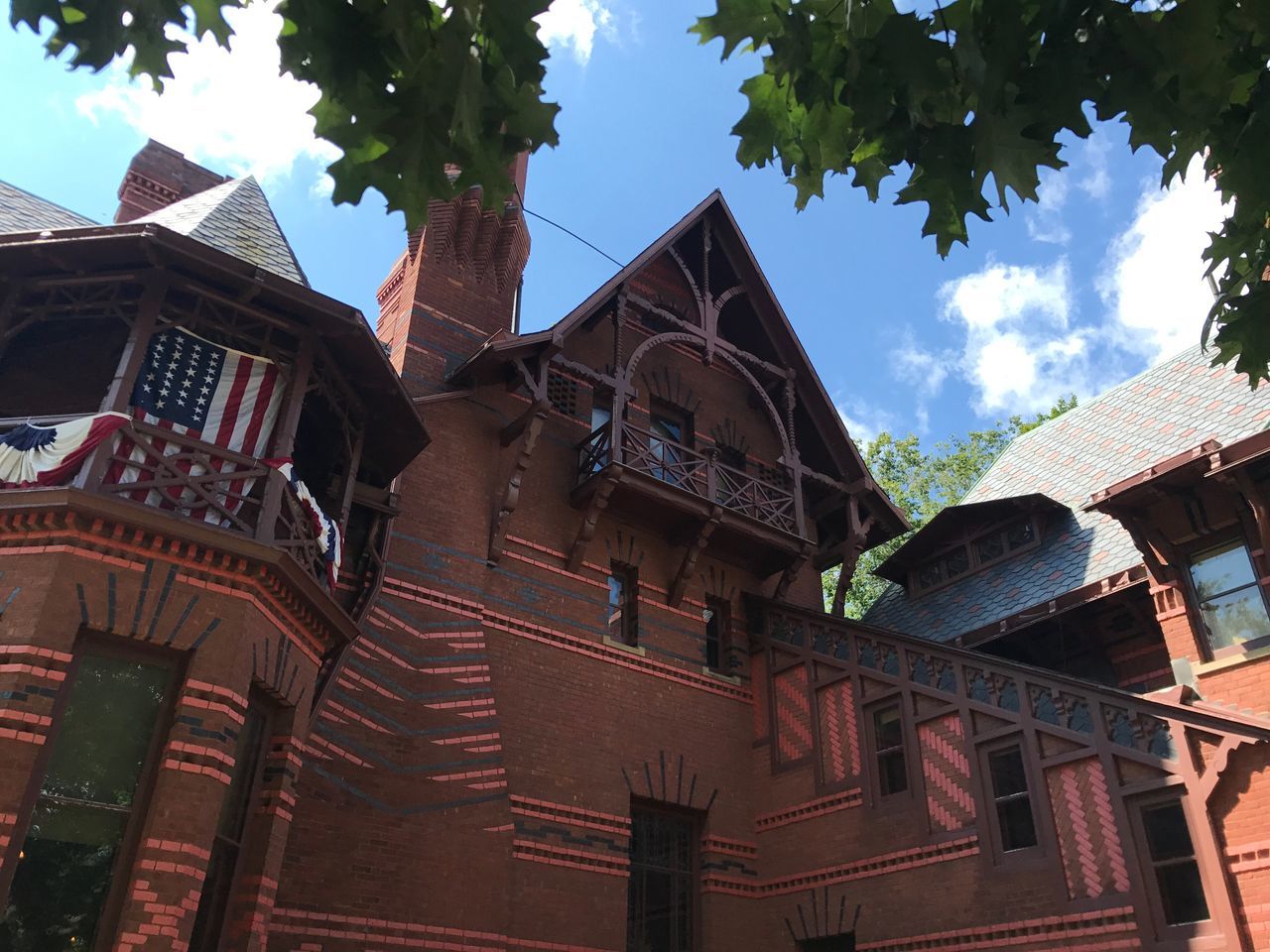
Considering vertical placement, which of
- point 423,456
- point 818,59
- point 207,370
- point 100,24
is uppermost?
point 423,456

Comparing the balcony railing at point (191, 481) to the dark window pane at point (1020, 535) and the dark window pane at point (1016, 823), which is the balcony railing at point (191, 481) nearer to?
the dark window pane at point (1016, 823)

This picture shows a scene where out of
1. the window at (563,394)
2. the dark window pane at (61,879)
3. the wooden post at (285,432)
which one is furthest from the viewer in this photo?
the window at (563,394)

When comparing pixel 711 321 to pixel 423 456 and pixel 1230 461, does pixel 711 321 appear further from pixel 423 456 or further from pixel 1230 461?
pixel 1230 461

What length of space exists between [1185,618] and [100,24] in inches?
552

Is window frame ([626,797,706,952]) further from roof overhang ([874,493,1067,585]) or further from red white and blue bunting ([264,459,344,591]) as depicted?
roof overhang ([874,493,1067,585])

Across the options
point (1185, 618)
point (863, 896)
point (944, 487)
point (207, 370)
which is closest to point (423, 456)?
point (207, 370)

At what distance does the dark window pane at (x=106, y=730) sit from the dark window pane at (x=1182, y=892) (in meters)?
10.2

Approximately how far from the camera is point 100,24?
334cm

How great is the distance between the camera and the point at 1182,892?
1077cm

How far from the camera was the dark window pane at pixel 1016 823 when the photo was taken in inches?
479

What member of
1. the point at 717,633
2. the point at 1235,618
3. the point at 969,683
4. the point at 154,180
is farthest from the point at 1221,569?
the point at 154,180

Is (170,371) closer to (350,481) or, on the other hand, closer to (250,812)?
(350,481)

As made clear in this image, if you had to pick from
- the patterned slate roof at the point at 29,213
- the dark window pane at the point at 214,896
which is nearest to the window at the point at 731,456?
the patterned slate roof at the point at 29,213

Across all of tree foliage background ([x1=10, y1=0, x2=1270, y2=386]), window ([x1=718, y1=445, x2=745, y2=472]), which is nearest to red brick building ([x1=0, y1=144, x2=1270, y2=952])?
window ([x1=718, y1=445, x2=745, y2=472])
